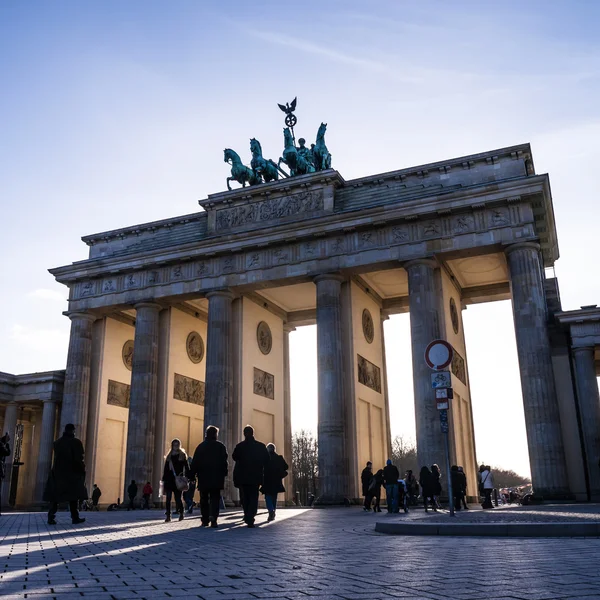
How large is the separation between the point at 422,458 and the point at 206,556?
65.3ft

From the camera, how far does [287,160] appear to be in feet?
112

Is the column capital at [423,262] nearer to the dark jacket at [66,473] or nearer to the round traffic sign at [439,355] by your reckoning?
the round traffic sign at [439,355]

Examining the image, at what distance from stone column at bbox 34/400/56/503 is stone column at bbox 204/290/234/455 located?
36.9ft

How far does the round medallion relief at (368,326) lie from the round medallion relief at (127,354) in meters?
14.0

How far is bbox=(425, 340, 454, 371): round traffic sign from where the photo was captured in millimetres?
13344

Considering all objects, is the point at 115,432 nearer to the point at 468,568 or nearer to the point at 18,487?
the point at 18,487

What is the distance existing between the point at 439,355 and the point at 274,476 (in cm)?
497

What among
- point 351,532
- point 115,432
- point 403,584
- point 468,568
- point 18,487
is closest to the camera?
point 403,584

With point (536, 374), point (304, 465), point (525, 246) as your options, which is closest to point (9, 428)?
point (536, 374)

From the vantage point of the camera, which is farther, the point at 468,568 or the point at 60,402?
the point at 60,402

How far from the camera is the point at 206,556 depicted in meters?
7.31

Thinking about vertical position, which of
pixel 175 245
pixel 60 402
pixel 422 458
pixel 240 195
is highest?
pixel 240 195

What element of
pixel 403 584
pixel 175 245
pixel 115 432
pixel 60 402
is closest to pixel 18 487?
pixel 60 402

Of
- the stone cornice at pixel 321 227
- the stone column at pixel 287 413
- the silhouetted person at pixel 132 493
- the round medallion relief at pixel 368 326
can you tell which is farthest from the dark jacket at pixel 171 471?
the stone column at pixel 287 413
